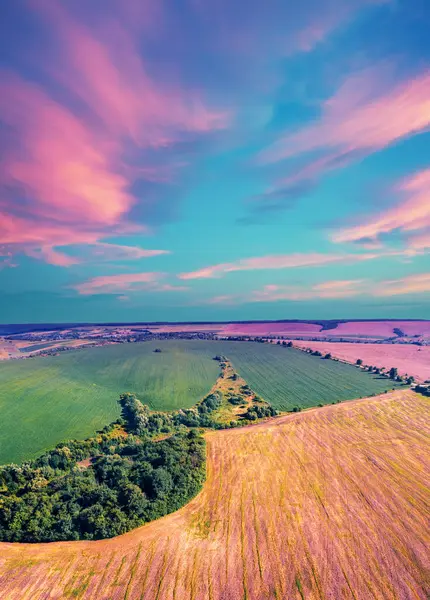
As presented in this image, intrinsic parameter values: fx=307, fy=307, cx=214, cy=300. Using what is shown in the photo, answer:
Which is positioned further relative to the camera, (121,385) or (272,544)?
(121,385)

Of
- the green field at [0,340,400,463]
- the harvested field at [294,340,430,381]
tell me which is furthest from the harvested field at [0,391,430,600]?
the harvested field at [294,340,430,381]

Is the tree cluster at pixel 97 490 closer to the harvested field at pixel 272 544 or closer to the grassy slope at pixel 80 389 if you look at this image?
the harvested field at pixel 272 544

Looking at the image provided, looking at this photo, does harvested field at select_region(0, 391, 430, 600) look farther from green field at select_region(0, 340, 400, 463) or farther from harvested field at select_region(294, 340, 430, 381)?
harvested field at select_region(294, 340, 430, 381)

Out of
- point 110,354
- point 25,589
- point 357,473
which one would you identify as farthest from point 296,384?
point 110,354

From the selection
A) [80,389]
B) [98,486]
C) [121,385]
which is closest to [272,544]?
[98,486]

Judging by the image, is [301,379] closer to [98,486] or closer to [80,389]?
[80,389]

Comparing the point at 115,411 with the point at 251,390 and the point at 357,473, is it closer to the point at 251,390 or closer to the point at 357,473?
the point at 251,390
